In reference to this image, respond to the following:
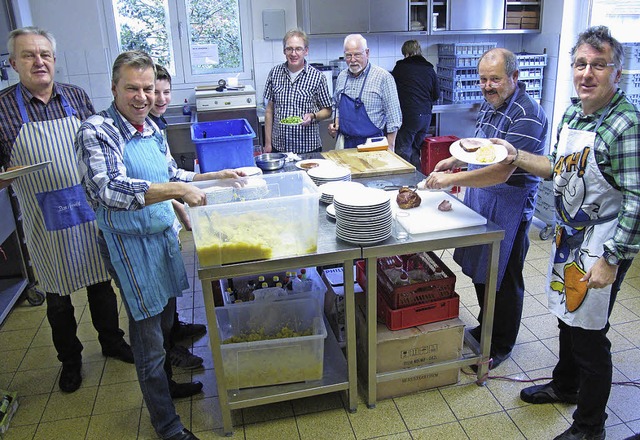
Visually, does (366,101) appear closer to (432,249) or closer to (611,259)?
(432,249)

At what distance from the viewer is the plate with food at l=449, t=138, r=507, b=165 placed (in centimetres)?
213

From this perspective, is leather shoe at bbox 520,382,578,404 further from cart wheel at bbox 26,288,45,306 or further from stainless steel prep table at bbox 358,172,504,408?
cart wheel at bbox 26,288,45,306

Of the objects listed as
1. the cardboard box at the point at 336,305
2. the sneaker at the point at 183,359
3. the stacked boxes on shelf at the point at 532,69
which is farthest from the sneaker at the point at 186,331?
the stacked boxes on shelf at the point at 532,69

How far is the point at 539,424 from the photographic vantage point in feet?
7.70

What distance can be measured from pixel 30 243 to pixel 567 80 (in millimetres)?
5156

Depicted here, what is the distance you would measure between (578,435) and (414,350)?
2.42 feet

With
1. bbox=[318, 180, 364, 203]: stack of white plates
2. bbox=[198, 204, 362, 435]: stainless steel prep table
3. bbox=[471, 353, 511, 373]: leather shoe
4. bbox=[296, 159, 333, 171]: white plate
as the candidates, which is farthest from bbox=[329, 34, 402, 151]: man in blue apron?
bbox=[471, 353, 511, 373]: leather shoe

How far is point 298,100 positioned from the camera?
3920 millimetres

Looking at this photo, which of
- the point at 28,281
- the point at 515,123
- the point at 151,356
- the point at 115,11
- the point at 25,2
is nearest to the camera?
the point at 151,356

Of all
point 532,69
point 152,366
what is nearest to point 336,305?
point 152,366

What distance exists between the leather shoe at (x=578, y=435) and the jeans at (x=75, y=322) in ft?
7.35

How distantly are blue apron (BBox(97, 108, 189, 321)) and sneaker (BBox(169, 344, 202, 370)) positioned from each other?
2.55ft

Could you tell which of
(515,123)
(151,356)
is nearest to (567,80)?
(515,123)

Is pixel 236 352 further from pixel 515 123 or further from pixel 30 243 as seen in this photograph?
pixel 515 123
